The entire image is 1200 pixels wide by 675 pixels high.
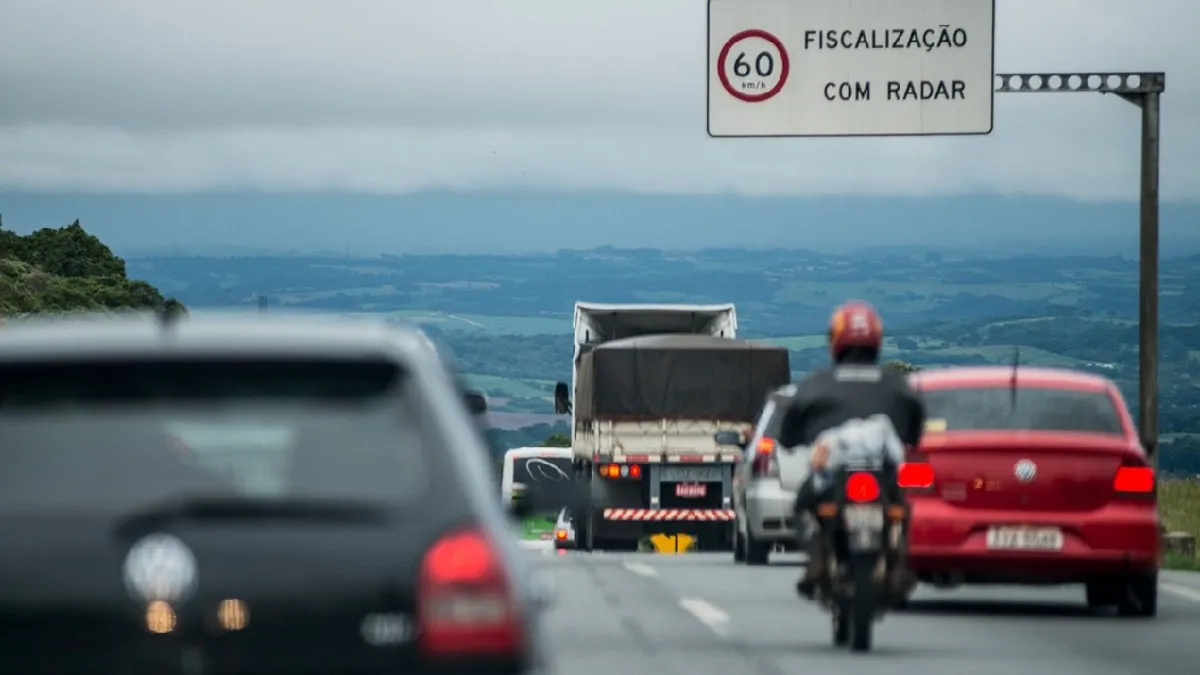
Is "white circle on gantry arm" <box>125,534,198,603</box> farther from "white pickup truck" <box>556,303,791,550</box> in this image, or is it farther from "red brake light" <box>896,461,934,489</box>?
"white pickup truck" <box>556,303,791,550</box>

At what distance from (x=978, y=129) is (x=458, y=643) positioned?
27843mm

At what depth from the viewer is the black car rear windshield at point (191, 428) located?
6.07m

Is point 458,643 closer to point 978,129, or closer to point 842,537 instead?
point 842,537

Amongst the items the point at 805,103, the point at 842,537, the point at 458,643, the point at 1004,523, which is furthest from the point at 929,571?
the point at 805,103

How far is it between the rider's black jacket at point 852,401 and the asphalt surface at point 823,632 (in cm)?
119

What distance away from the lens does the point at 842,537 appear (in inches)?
546

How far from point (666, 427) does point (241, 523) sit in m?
30.4

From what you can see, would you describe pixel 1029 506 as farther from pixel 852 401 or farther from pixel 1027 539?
pixel 852 401

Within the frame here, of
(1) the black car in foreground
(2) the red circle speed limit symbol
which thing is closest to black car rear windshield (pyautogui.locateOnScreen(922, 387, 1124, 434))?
(1) the black car in foreground

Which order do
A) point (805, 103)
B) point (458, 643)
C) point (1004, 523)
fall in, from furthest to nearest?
point (805, 103) < point (1004, 523) < point (458, 643)

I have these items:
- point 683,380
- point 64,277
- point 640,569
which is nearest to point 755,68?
point 683,380

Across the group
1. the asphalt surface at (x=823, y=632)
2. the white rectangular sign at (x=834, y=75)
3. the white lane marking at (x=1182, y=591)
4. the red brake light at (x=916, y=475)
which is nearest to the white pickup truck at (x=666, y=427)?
the white rectangular sign at (x=834, y=75)

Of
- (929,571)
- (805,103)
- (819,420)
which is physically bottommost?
(929,571)

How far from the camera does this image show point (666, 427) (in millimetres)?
36344
